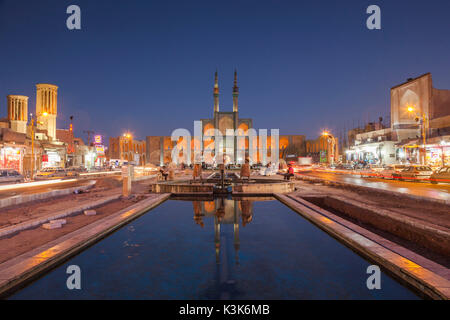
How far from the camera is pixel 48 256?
434 centimetres

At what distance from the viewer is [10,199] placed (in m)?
10.4

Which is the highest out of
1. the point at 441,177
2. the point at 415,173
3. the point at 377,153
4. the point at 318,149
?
the point at 318,149

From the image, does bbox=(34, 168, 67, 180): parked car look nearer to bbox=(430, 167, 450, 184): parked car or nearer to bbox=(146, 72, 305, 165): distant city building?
bbox=(430, 167, 450, 184): parked car

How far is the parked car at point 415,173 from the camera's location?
19.6 metres

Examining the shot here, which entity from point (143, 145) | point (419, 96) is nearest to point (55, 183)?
point (419, 96)

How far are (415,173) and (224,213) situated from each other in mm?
17342

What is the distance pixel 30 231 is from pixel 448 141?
1295 inches

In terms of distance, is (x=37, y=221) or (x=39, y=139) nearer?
(x=37, y=221)

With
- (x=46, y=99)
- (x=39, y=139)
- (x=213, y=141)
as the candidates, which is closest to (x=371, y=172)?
(x=213, y=141)

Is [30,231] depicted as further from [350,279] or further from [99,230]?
[350,279]

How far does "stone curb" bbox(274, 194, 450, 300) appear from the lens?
129 inches

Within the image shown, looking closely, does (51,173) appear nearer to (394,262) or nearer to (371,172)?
(394,262)

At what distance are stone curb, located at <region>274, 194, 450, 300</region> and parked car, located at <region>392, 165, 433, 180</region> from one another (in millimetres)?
16935
